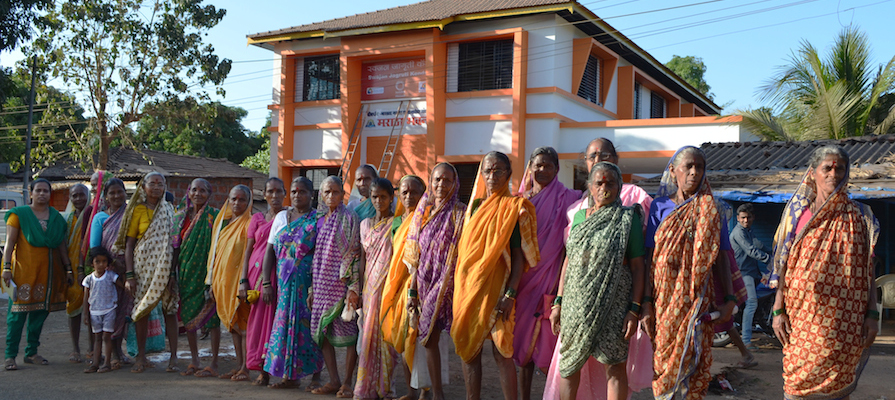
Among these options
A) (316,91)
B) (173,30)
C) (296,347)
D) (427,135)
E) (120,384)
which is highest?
(173,30)

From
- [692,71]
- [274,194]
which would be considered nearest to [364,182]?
[274,194]

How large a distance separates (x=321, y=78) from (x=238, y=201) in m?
12.3

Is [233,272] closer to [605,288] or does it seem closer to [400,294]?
[400,294]

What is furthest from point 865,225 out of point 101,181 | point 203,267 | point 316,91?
point 316,91

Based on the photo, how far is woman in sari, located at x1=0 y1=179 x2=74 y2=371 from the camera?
19.9 ft

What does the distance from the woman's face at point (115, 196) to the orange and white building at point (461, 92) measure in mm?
9659

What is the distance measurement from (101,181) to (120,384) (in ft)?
7.02

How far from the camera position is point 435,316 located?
14.1 ft

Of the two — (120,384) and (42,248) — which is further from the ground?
(42,248)

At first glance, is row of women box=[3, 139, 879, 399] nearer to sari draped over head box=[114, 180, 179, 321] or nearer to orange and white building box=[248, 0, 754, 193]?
sari draped over head box=[114, 180, 179, 321]

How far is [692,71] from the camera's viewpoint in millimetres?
31047

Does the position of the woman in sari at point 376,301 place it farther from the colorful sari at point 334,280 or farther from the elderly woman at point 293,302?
the elderly woman at point 293,302

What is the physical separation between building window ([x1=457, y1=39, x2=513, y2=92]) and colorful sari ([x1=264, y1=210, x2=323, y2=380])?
10.8 meters

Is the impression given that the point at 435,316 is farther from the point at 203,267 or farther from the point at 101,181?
the point at 101,181
